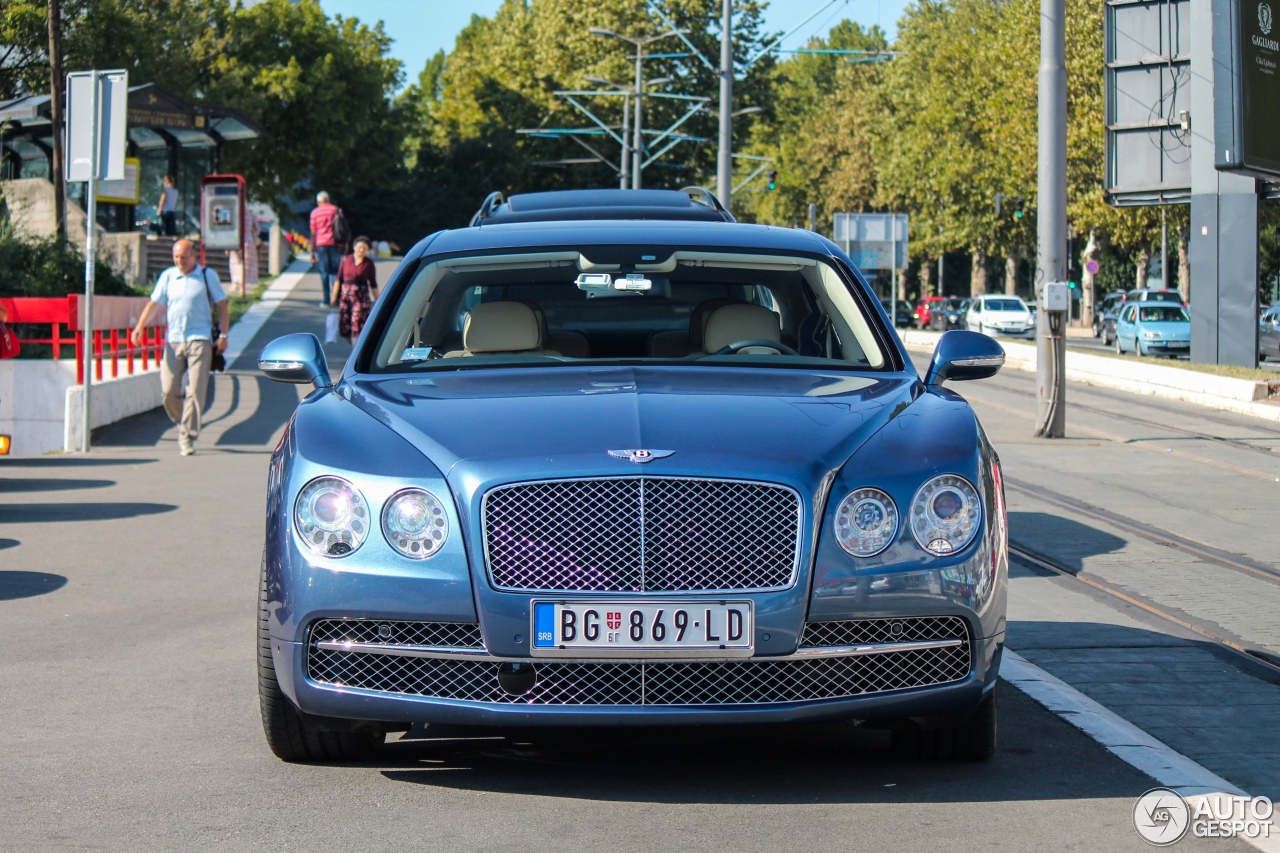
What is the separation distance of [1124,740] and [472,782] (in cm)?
191

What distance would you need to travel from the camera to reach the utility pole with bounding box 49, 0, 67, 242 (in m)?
24.0

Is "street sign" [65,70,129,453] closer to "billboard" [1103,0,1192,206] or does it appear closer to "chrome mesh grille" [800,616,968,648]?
"chrome mesh grille" [800,616,968,648]

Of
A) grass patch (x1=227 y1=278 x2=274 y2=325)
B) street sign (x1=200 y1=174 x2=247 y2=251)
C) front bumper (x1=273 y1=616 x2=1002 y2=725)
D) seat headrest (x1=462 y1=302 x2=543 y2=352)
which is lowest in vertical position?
front bumper (x1=273 y1=616 x2=1002 y2=725)

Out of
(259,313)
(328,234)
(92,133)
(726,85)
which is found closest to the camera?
(92,133)

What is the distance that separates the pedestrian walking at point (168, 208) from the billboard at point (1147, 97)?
60.4 ft

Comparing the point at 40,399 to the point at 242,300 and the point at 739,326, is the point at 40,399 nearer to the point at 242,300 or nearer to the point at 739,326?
the point at 739,326

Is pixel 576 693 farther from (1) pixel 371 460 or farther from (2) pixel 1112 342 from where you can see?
(2) pixel 1112 342

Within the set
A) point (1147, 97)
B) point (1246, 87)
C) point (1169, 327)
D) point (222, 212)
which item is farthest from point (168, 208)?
point (1169, 327)

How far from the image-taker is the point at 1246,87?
24.8 meters

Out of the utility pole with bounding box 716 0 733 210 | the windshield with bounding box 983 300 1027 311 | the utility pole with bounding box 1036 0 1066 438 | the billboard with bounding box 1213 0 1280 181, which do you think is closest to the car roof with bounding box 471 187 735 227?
the utility pole with bounding box 1036 0 1066 438

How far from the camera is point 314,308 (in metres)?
32.1

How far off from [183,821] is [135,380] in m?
14.7

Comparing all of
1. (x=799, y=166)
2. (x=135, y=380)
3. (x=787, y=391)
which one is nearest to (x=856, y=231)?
(x=135, y=380)

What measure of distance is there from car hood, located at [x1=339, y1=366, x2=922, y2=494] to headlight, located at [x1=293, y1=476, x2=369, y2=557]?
225mm
